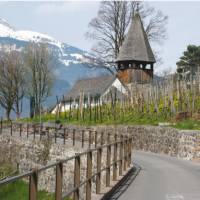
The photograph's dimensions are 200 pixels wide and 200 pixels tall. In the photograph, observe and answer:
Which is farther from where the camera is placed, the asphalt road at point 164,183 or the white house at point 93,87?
the white house at point 93,87

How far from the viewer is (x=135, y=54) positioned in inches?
2702

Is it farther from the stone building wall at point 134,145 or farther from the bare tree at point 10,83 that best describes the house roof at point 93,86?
the stone building wall at point 134,145

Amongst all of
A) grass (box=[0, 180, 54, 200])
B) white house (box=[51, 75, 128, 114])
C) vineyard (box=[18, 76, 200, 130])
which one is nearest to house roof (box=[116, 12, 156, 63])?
white house (box=[51, 75, 128, 114])

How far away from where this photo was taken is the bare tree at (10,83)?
75438 millimetres

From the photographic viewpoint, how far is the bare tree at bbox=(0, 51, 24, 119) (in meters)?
75.4

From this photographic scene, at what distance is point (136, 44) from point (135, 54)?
1.19 meters

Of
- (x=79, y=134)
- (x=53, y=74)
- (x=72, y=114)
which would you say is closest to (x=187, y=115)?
(x=79, y=134)

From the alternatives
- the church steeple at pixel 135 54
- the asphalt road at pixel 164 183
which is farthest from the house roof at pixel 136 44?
the asphalt road at pixel 164 183

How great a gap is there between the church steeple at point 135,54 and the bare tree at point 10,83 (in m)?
14.6

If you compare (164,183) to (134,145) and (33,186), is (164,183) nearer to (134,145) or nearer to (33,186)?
(33,186)

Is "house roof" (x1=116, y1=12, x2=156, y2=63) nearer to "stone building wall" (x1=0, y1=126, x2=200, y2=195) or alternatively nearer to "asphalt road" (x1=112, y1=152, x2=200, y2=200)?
"stone building wall" (x1=0, y1=126, x2=200, y2=195)

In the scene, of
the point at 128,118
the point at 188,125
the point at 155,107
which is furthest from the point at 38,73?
the point at 188,125

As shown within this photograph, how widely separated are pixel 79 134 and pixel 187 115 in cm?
1058

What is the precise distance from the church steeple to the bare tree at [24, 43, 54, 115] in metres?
12.7
